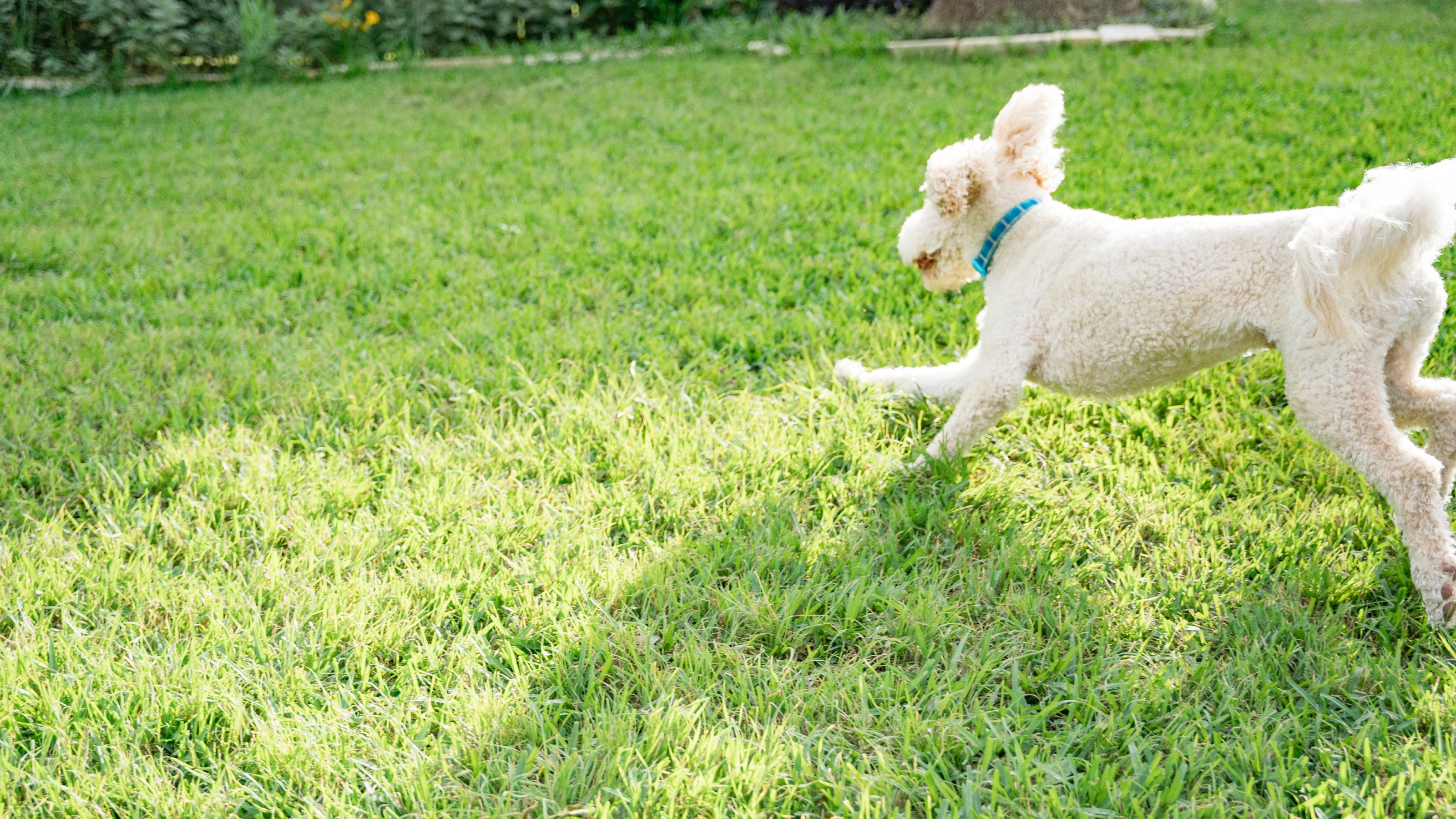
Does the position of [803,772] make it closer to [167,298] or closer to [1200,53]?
[167,298]

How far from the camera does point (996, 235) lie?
2.70 meters

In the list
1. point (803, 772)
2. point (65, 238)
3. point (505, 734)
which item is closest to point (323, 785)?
point (505, 734)

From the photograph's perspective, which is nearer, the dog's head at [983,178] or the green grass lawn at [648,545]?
the green grass lawn at [648,545]

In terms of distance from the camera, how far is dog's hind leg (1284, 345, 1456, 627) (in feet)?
6.69

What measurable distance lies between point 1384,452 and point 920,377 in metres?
1.35

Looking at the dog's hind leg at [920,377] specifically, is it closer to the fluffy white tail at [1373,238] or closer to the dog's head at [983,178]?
the dog's head at [983,178]

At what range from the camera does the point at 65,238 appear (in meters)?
4.77

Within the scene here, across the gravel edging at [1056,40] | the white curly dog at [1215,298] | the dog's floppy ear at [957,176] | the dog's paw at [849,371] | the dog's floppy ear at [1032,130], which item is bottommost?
the dog's paw at [849,371]

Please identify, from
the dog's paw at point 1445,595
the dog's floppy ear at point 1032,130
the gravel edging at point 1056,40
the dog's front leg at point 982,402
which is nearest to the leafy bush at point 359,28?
the gravel edging at point 1056,40

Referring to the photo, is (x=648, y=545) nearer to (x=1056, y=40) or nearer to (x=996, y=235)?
(x=996, y=235)

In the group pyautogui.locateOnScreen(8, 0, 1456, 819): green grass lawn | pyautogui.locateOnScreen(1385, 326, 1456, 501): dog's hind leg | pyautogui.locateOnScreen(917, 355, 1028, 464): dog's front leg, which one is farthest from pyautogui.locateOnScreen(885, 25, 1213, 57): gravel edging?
pyautogui.locateOnScreen(1385, 326, 1456, 501): dog's hind leg

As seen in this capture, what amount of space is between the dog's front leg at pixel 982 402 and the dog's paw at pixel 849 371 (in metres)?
0.53

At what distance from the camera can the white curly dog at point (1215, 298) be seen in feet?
6.47

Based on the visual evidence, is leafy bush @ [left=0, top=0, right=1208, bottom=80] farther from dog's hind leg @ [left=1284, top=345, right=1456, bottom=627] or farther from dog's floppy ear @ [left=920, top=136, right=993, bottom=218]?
dog's hind leg @ [left=1284, top=345, right=1456, bottom=627]
